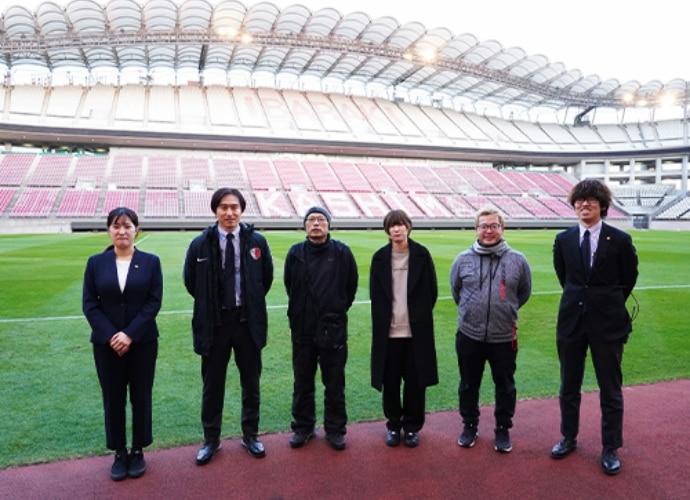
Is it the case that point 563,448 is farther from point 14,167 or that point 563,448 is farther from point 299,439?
point 14,167

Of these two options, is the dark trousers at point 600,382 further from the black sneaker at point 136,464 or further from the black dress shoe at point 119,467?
the black dress shoe at point 119,467

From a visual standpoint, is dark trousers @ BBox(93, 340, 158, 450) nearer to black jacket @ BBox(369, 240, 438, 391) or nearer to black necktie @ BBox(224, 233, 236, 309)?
black necktie @ BBox(224, 233, 236, 309)

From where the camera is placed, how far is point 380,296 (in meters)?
4.11

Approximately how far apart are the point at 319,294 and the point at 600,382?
2290 mm

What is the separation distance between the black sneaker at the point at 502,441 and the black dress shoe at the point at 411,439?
63 centimetres

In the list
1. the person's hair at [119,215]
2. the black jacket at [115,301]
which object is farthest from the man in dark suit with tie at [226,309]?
the person's hair at [119,215]

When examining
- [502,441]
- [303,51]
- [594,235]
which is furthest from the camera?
[303,51]

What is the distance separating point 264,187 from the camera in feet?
153

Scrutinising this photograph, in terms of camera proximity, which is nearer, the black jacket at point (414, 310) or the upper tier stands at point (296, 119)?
the black jacket at point (414, 310)

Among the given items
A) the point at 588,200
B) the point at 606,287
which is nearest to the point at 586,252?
the point at 606,287

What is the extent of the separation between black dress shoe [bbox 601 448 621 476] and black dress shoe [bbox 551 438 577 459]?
0.23 meters

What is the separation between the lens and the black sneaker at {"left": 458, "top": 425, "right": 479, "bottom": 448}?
157 inches

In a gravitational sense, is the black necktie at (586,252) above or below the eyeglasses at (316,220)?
below

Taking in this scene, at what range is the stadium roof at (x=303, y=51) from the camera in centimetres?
3862
